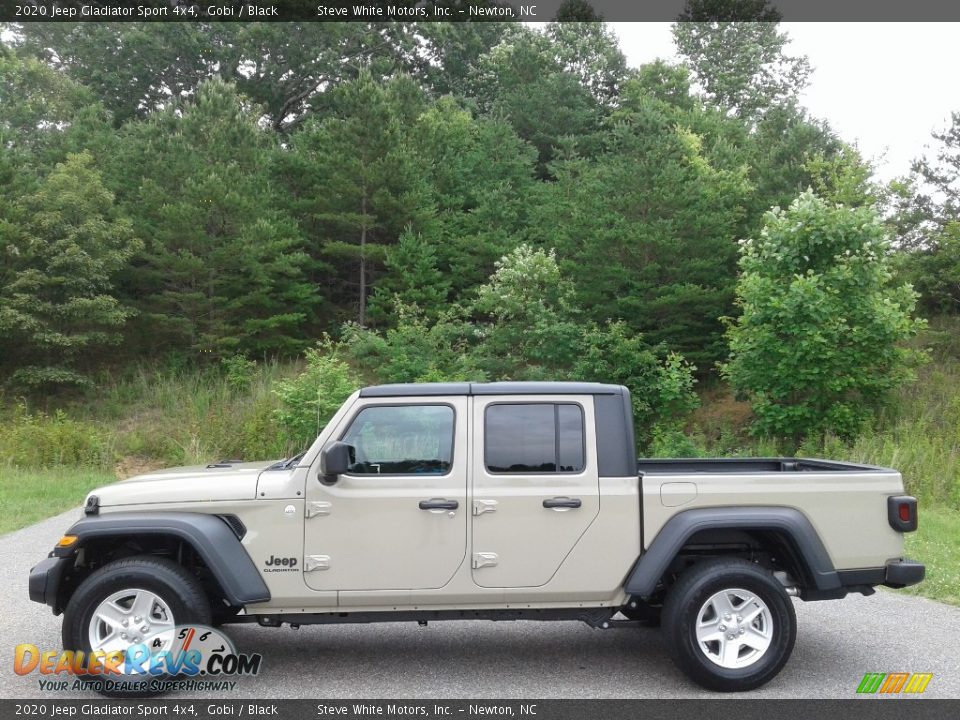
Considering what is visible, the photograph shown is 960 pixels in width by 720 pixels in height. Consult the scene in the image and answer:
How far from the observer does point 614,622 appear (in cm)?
586

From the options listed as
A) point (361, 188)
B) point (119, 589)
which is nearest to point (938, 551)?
point (119, 589)

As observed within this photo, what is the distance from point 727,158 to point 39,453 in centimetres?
2459

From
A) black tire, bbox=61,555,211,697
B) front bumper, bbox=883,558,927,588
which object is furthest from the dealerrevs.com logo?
front bumper, bbox=883,558,927,588

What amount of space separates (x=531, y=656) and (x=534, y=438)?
→ 5.55 feet

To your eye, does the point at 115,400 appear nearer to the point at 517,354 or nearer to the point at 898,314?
the point at 517,354

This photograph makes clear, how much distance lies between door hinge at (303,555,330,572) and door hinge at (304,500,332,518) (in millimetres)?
263

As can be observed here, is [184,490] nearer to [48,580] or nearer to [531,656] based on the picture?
[48,580]

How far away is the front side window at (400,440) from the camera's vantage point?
5.68 meters

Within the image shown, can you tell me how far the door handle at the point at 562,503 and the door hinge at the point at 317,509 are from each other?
1389 millimetres

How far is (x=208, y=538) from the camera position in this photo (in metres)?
5.40

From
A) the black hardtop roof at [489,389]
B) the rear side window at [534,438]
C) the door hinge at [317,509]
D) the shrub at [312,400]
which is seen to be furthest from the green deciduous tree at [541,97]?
the door hinge at [317,509]

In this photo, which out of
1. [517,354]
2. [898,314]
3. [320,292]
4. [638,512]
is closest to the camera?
[638,512]

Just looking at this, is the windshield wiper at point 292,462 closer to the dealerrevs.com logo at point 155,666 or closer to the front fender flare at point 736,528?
the dealerrevs.com logo at point 155,666

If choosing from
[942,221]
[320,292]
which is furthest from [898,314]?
[320,292]
